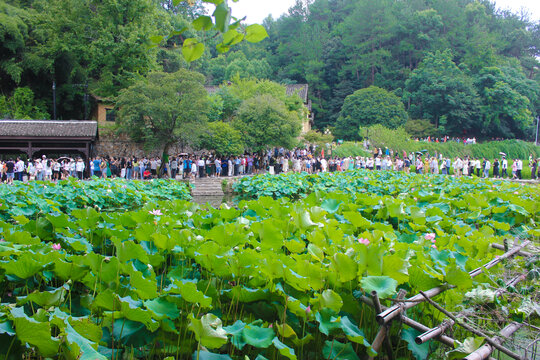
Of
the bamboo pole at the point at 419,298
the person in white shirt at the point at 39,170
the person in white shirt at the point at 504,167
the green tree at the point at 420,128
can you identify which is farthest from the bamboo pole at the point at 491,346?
the green tree at the point at 420,128

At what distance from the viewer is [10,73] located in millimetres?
23922

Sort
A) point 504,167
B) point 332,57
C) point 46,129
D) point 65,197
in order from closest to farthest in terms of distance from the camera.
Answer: point 65,197
point 46,129
point 504,167
point 332,57

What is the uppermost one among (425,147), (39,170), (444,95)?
(444,95)

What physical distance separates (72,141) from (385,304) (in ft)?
70.3

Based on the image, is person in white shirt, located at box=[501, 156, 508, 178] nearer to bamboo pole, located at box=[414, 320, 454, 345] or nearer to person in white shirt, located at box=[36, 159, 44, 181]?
person in white shirt, located at box=[36, 159, 44, 181]

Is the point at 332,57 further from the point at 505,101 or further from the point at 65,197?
the point at 65,197

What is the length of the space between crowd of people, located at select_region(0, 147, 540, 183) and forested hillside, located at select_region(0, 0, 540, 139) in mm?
5973

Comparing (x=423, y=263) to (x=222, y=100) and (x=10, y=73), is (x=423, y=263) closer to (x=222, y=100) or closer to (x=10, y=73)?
(x=222, y=100)

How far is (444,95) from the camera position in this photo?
134 feet

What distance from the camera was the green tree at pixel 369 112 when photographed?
39.6 m

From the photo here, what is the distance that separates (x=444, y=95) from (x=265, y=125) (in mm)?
24806

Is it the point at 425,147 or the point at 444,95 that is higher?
the point at 444,95

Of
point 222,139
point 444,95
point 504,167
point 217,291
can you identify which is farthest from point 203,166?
point 444,95

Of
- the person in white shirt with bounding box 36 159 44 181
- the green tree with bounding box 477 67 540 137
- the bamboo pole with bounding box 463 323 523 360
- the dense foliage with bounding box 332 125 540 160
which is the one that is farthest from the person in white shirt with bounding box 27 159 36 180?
the green tree with bounding box 477 67 540 137
